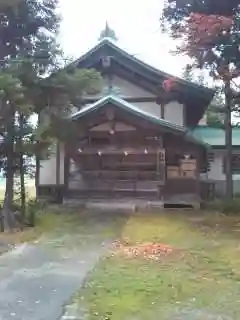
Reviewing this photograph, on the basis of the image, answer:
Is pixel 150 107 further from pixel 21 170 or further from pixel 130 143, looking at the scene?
pixel 21 170

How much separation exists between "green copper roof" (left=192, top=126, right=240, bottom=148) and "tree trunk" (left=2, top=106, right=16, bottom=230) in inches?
467

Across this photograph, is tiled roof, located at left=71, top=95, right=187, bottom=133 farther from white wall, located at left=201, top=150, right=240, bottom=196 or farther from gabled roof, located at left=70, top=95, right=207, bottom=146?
white wall, located at left=201, top=150, right=240, bottom=196

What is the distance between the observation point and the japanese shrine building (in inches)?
637

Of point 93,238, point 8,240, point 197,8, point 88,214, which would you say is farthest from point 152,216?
point 197,8

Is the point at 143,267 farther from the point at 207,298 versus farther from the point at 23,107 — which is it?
the point at 23,107

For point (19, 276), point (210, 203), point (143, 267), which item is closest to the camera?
point (19, 276)

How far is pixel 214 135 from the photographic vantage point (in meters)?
23.4

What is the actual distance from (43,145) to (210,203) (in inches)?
306

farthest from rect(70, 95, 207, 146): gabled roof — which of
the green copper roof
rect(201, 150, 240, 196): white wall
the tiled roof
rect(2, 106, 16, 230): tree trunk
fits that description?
rect(201, 150, 240, 196): white wall

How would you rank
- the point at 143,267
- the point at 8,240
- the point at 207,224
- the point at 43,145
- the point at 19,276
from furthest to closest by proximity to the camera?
the point at 207,224, the point at 43,145, the point at 8,240, the point at 143,267, the point at 19,276

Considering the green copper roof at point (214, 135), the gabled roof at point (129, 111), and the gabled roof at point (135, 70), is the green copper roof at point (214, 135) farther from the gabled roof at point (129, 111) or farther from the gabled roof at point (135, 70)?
the gabled roof at point (129, 111)

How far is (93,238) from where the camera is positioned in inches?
381

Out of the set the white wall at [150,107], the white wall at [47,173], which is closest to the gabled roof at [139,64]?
the white wall at [150,107]

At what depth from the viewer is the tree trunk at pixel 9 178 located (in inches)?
418
